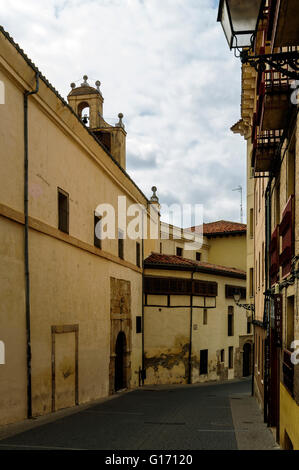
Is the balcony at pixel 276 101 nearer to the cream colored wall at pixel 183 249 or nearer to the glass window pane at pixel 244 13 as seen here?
the glass window pane at pixel 244 13

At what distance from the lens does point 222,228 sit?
140 ft

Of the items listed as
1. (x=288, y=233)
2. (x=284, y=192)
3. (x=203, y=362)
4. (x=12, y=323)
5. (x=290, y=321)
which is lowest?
(x=203, y=362)

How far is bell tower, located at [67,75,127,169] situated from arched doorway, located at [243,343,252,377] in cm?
1528

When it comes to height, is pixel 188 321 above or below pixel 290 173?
below

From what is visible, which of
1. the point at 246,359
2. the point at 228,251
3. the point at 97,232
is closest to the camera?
the point at 97,232

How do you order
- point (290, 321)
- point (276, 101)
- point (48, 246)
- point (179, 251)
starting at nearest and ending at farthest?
point (276, 101) → point (290, 321) → point (48, 246) → point (179, 251)

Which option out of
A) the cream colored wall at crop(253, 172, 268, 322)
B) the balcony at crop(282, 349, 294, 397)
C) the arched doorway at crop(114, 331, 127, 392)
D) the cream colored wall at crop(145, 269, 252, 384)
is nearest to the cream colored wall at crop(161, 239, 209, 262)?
the cream colored wall at crop(145, 269, 252, 384)

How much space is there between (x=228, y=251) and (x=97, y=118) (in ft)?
63.5

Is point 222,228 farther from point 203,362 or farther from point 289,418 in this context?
point 289,418

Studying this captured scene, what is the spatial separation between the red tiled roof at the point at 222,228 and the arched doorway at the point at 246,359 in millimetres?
9290

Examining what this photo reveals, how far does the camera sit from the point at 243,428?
494 inches

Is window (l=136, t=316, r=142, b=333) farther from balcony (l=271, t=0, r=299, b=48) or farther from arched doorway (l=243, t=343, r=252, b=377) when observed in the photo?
balcony (l=271, t=0, r=299, b=48)

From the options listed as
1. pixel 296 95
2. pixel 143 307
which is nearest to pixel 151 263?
pixel 143 307

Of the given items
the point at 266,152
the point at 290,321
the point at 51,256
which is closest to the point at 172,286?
the point at 51,256
